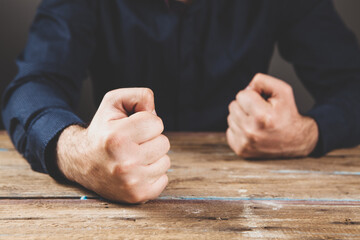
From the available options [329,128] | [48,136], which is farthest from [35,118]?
[329,128]

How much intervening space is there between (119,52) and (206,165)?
0.63m

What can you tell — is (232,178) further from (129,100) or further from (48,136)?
(48,136)

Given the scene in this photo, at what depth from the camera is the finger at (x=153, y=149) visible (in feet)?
1.83

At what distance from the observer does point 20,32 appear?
1832 millimetres

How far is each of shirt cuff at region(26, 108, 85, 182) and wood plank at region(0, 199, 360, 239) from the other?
11 centimetres

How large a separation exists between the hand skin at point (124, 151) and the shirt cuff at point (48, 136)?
3.6 inches

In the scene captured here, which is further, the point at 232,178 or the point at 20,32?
the point at 20,32

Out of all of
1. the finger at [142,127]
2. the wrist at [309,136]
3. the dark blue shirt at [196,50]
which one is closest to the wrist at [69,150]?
the finger at [142,127]

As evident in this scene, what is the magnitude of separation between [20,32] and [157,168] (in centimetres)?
161

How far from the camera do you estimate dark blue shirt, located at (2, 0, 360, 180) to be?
1027mm

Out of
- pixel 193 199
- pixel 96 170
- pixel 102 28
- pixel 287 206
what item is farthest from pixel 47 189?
pixel 102 28

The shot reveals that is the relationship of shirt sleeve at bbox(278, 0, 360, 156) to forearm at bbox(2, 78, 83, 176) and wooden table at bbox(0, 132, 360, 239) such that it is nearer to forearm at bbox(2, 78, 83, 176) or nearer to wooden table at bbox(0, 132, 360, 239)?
wooden table at bbox(0, 132, 360, 239)

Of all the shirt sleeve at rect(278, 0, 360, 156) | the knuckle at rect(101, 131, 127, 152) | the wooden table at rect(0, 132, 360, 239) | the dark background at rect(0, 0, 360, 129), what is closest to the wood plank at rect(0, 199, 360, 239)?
the wooden table at rect(0, 132, 360, 239)

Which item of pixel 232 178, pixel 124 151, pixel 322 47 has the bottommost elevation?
pixel 232 178
